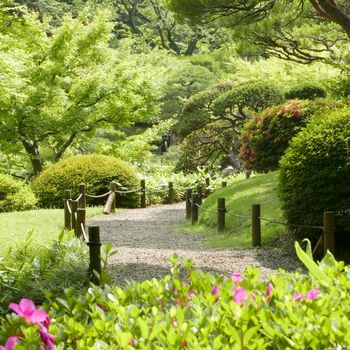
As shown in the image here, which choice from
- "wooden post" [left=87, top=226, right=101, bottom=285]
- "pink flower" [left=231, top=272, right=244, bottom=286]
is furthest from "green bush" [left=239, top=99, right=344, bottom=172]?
"pink flower" [left=231, top=272, right=244, bottom=286]

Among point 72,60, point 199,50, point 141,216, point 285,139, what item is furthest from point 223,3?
point 199,50

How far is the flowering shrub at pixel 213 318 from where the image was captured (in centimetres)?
180

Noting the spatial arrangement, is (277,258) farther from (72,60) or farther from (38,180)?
(72,60)

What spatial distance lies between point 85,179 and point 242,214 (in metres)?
7.26

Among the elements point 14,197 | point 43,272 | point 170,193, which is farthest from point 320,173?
point 170,193

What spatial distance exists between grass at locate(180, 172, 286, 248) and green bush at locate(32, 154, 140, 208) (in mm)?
4270

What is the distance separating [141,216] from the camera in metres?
15.3

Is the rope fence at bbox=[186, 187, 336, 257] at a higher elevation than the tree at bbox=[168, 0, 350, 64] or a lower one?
lower

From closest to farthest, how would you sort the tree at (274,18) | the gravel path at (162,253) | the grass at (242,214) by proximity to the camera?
1. the gravel path at (162,253)
2. the grass at (242,214)
3. the tree at (274,18)

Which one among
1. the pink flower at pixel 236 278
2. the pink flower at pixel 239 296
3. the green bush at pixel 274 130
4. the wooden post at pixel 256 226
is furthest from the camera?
the green bush at pixel 274 130

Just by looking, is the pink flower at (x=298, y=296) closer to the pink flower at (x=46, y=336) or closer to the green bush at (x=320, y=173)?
the pink flower at (x=46, y=336)

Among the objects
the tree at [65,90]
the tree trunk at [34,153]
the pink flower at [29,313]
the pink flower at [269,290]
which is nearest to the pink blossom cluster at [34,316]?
the pink flower at [29,313]

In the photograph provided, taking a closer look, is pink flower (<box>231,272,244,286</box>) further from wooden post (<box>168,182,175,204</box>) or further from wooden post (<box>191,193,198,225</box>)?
wooden post (<box>168,182,175,204</box>)

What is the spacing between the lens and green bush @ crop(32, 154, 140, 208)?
16766 mm
